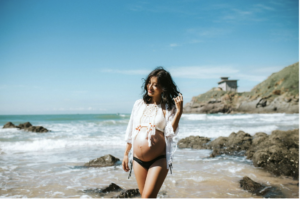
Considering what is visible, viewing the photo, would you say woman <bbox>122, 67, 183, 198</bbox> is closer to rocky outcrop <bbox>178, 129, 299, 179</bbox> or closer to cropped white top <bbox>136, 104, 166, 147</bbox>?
cropped white top <bbox>136, 104, 166, 147</bbox>

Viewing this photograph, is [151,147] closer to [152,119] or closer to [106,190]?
[152,119]

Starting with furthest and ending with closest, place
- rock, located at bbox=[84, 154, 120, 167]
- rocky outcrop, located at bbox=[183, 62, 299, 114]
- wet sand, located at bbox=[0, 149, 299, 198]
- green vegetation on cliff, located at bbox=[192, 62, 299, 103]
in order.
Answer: green vegetation on cliff, located at bbox=[192, 62, 299, 103], rocky outcrop, located at bbox=[183, 62, 299, 114], rock, located at bbox=[84, 154, 120, 167], wet sand, located at bbox=[0, 149, 299, 198]

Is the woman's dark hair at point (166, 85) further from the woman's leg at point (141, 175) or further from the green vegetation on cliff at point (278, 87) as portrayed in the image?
the green vegetation on cliff at point (278, 87)

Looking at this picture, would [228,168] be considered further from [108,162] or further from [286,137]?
[286,137]

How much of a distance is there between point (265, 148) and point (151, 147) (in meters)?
6.96

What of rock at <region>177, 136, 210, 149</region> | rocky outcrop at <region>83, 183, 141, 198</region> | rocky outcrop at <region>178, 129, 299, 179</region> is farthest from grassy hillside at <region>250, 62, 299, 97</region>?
rocky outcrop at <region>83, 183, 141, 198</region>

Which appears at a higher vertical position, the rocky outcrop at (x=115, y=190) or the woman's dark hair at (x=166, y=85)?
the woman's dark hair at (x=166, y=85)

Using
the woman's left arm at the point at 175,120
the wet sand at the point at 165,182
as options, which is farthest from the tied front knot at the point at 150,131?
the wet sand at the point at 165,182

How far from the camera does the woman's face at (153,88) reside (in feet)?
9.22

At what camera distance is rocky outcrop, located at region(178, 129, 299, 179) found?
269 inches

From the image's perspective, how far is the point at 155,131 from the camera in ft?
8.92

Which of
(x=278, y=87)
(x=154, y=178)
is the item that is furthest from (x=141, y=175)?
(x=278, y=87)

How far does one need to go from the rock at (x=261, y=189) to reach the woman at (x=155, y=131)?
3475mm

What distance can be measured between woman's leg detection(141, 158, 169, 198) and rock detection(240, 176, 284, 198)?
138 inches
